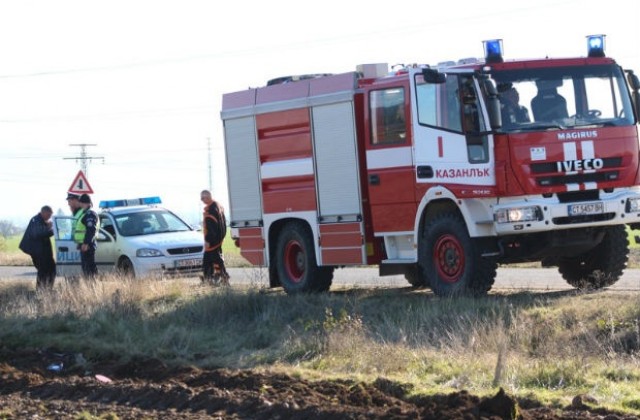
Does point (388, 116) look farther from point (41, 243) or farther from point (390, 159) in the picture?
point (41, 243)

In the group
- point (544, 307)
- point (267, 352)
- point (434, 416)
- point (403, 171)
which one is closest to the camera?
point (434, 416)

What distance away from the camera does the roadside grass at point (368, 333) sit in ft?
35.5

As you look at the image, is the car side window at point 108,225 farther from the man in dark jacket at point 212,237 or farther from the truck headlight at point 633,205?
the truck headlight at point 633,205

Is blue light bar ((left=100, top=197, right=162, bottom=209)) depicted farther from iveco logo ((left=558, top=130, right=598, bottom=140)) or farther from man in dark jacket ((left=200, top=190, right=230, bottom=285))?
iveco logo ((left=558, top=130, right=598, bottom=140))

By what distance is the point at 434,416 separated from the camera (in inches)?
358

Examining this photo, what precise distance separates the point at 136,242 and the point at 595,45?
10192 mm

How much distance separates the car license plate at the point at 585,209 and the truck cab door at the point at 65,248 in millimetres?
11199

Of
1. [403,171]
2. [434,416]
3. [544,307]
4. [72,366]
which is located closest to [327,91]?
[403,171]

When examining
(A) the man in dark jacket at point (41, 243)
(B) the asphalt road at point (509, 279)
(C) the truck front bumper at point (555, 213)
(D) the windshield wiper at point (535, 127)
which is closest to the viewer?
(C) the truck front bumper at point (555, 213)

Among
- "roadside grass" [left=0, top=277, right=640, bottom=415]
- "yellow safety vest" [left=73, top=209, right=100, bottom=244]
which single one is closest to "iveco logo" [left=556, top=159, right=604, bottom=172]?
"roadside grass" [left=0, top=277, right=640, bottom=415]

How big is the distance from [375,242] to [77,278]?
558 centimetres

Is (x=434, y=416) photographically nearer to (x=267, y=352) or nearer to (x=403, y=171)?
(x=267, y=352)

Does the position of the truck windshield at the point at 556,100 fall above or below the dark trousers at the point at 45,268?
above

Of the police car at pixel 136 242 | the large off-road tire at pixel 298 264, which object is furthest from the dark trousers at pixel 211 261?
the large off-road tire at pixel 298 264
